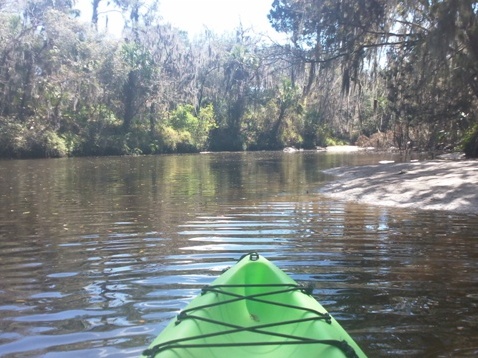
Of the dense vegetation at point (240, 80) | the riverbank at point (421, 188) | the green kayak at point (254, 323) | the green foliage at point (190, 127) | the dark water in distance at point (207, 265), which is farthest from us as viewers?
the green foliage at point (190, 127)

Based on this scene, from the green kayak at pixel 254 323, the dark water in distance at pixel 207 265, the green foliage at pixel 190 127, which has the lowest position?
the dark water in distance at pixel 207 265

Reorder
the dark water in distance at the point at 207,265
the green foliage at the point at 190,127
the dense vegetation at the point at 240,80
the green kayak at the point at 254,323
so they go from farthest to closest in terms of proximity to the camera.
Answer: the green foliage at the point at 190,127 → the dense vegetation at the point at 240,80 → the dark water in distance at the point at 207,265 → the green kayak at the point at 254,323

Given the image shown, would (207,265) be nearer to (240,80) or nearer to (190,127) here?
(240,80)

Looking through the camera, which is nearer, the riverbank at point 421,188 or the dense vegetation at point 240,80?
the riverbank at point 421,188

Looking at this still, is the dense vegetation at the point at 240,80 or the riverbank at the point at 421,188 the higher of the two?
the dense vegetation at the point at 240,80

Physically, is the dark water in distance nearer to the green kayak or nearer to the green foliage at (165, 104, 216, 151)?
the green kayak

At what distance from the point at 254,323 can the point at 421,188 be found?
10083 millimetres

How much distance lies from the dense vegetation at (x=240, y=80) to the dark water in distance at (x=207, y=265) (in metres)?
8.72

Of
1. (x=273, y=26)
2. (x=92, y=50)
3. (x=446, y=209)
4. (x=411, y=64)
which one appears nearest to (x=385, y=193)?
(x=446, y=209)

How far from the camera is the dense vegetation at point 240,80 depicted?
18672 millimetres

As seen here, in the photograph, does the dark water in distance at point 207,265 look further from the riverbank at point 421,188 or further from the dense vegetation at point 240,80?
the dense vegetation at point 240,80

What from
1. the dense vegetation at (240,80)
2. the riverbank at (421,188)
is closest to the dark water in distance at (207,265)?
the riverbank at (421,188)

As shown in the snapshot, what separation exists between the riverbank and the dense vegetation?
12.0 feet

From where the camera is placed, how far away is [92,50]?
144 ft
